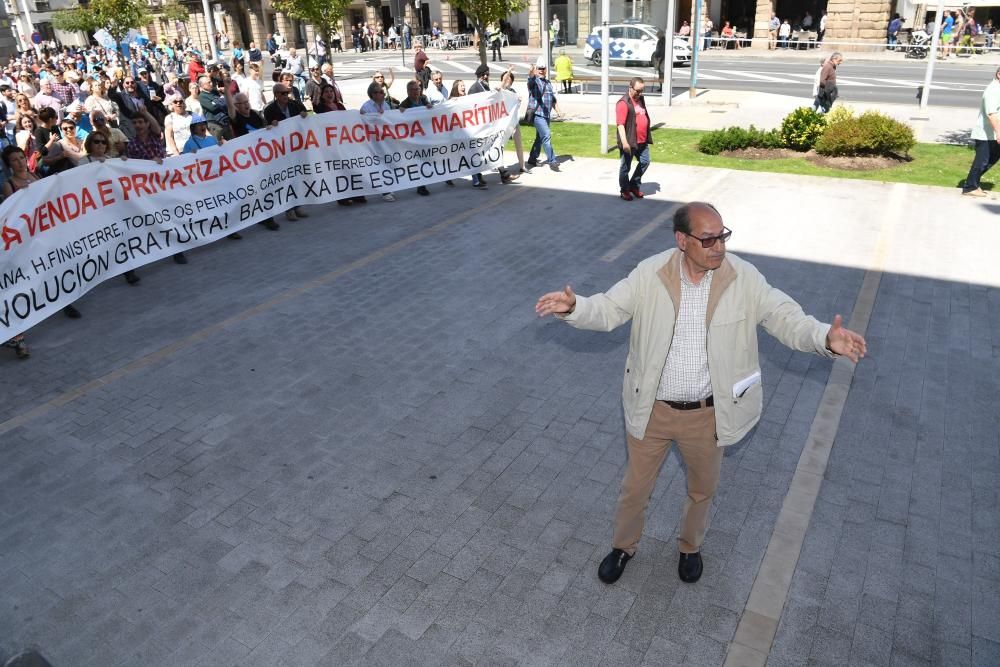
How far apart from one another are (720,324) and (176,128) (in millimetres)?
9547

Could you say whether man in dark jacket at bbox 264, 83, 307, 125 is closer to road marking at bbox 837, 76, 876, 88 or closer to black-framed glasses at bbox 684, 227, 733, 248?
black-framed glasses at bbox 684, 227, 733, 248

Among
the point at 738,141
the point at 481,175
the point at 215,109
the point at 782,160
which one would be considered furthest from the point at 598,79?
the point at 215,109

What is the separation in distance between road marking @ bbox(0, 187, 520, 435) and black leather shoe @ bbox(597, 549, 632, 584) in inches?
191

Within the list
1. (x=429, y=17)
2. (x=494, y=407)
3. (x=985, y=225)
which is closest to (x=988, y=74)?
(x=985, y=225)

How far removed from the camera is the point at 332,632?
156 inches

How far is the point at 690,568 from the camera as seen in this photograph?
4.20 meters

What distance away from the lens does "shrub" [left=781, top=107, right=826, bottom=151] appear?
1404 cm

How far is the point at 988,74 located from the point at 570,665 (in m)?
31.3

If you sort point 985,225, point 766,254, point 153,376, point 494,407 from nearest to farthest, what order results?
point 494,407 < point 153,376 < point 766,254 < point 985,225

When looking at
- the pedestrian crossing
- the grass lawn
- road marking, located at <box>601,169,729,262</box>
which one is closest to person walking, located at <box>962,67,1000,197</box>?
the grass lawn

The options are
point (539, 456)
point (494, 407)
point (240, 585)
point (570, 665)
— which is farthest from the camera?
point (494, 407)

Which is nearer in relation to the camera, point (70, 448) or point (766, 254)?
point (70, 448)

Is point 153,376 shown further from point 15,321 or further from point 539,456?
point 539,456

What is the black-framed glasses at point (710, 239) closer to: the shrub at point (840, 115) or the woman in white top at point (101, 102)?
the shrub at point (840, 115)
